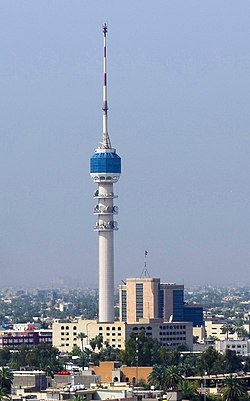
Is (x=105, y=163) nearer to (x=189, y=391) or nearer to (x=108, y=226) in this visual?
(x=108, y=226)

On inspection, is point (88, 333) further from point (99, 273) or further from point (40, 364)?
point (40, 364)

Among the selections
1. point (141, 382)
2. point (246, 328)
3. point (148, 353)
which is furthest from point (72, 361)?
point (246, 328)

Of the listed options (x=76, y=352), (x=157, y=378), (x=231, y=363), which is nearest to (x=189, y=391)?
(x=157, y=378)

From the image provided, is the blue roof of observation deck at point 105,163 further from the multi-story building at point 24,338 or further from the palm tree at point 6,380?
the palm tree at point 6,380

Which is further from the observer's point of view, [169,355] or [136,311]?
[136,311]

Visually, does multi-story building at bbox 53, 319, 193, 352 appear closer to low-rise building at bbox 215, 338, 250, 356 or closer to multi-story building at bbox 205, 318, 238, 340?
low-rise building at bbox 215, 338, 250, 356

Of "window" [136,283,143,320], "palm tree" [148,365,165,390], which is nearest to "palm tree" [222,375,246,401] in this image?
"palm tree" [148,365,165,390]

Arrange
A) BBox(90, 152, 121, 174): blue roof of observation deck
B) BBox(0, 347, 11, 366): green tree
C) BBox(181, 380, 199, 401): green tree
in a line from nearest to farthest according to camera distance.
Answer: BBox(181, 380, 199, 401): green tree → BBox(0, 347, 11, 366): green tree → BBox(90, 152, 121, 174): blue roof of observation deck

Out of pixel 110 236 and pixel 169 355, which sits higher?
pixel 110 236
